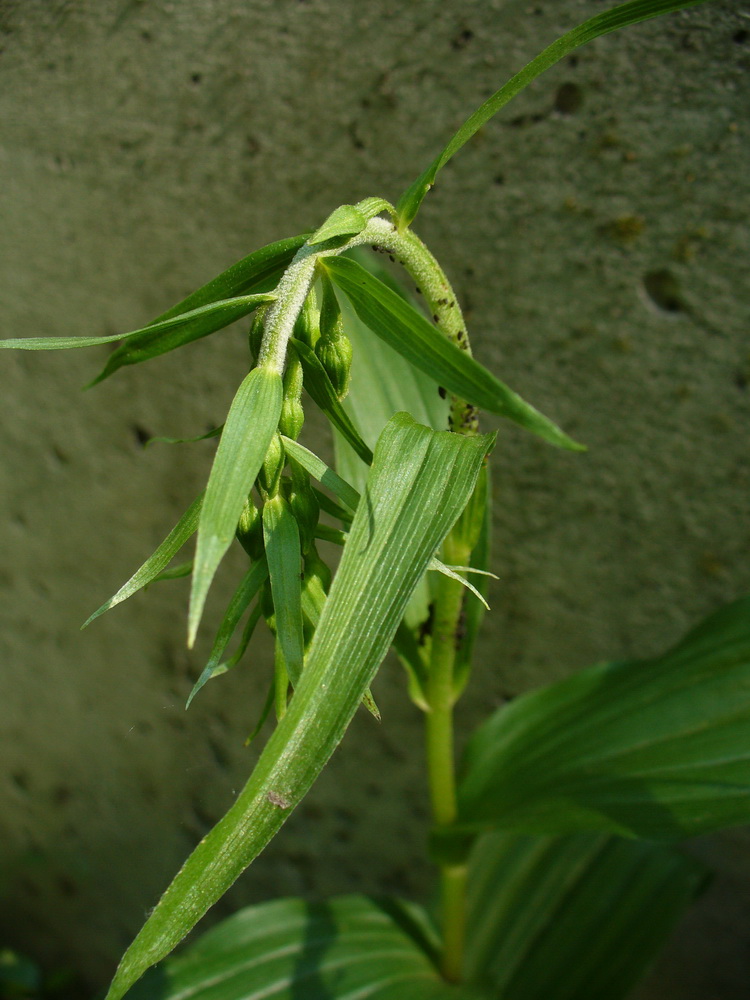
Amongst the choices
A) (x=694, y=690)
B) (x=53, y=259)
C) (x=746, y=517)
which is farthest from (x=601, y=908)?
(x=53, y=259)

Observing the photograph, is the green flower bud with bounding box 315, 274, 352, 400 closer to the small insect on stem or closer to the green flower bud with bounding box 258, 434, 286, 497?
the green flower bud with bounding box 258, 434, 286, 497

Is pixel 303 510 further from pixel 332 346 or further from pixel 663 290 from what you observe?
pixel 663 290

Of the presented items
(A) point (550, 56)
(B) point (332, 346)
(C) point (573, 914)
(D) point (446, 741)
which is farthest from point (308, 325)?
(C) point (573, 914)

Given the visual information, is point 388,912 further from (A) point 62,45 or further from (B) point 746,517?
(A) point 62,45

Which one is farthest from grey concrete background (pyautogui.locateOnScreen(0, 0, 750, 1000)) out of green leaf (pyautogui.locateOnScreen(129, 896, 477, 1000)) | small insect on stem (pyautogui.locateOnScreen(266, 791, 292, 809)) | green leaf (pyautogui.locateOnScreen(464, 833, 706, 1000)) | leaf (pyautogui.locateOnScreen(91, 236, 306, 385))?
small insect on stem (pyautogui.locateOnScreen(266, 791, 292, 809))

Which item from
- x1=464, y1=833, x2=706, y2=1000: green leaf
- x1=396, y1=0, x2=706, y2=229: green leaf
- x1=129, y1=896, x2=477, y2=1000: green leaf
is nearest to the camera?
x1=396, y1=0, x2=706, y2=229: green leaf

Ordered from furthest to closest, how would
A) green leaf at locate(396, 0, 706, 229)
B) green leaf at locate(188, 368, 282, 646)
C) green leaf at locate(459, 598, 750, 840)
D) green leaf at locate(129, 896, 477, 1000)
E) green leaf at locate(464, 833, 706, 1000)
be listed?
green leaf at locate(464, 833, 706, 1000), green leaf at locate(129, 896, 477, 1000), green leaf at locate(459, 598, 750, 840), green leaf at locate(396, 0, 706, 229), green leaf at locate(188, 368, 282, 646)
